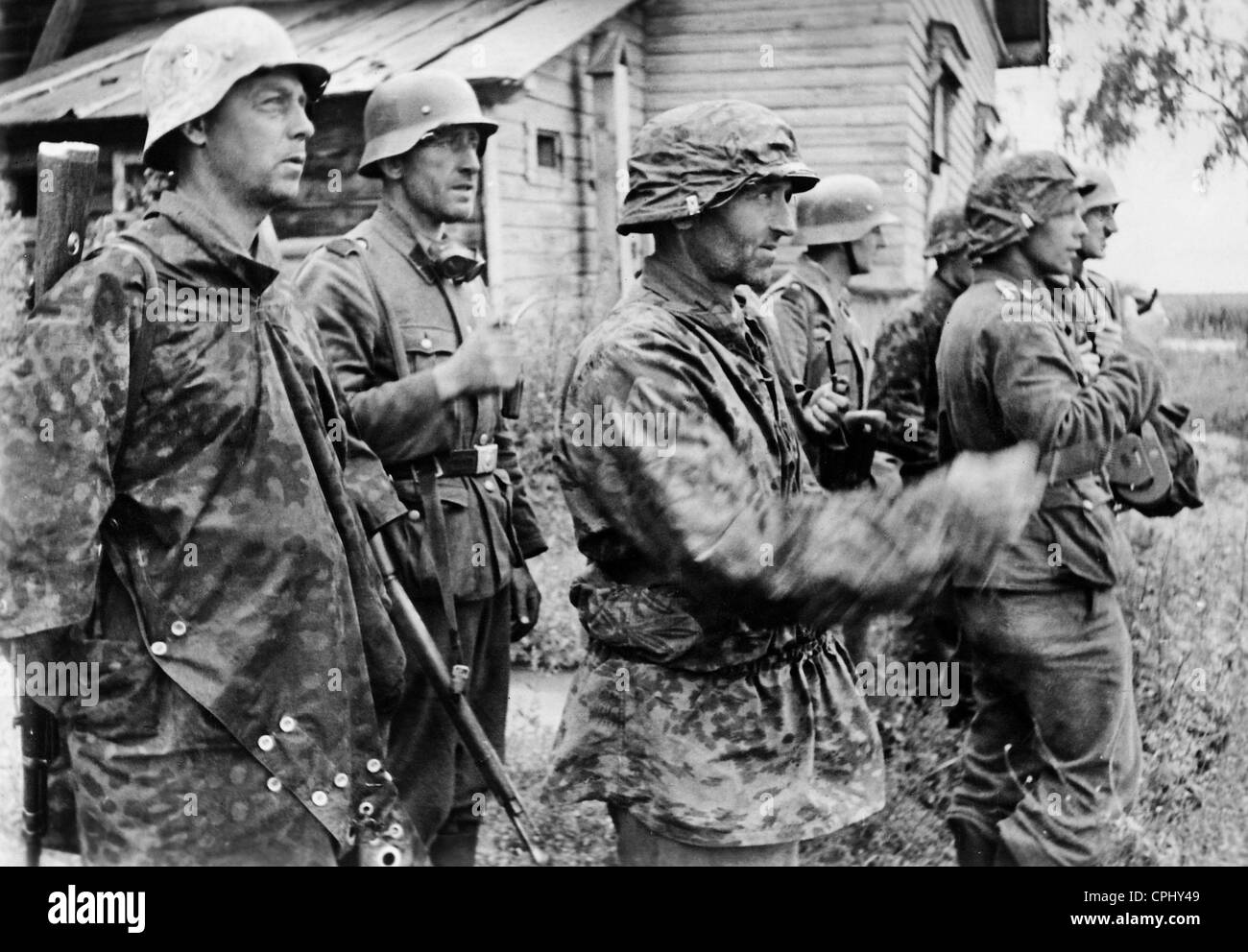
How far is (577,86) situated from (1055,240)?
426 centimetres

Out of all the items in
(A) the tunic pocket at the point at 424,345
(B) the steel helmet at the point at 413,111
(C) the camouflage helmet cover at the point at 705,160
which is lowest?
(A) the tunic pocket at the point at 424,345

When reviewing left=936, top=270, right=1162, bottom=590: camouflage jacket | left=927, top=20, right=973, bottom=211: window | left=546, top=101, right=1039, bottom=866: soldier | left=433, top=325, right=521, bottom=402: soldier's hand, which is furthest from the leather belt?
left=927, top=20, right=973, bottom=211: window

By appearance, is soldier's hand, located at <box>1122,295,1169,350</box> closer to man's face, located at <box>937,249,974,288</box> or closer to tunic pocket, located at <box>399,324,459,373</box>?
man's face, located at <box>937,249,974,288</box>

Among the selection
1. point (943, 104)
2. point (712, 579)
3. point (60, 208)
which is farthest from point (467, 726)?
point (943, 104)

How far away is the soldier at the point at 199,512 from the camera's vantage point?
2.23 m

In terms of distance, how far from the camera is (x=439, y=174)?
3639mm

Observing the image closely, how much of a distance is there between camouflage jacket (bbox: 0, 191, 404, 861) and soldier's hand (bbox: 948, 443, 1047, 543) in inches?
44.3

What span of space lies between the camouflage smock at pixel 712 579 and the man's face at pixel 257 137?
2.19 feet

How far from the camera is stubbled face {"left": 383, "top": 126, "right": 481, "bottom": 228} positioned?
364cm

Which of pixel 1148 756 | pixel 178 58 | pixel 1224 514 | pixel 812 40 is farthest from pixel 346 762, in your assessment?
pixel 812 40

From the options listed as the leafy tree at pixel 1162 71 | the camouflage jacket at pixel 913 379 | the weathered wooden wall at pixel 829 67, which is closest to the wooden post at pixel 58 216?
the leafy tree at pixel 1162 71

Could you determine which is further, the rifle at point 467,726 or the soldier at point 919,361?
the soldier at point 919,361

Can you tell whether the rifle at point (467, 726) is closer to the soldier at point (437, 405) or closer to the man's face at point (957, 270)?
the soldier at point (437, 405)

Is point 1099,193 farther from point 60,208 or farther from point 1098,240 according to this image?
point 60,208
